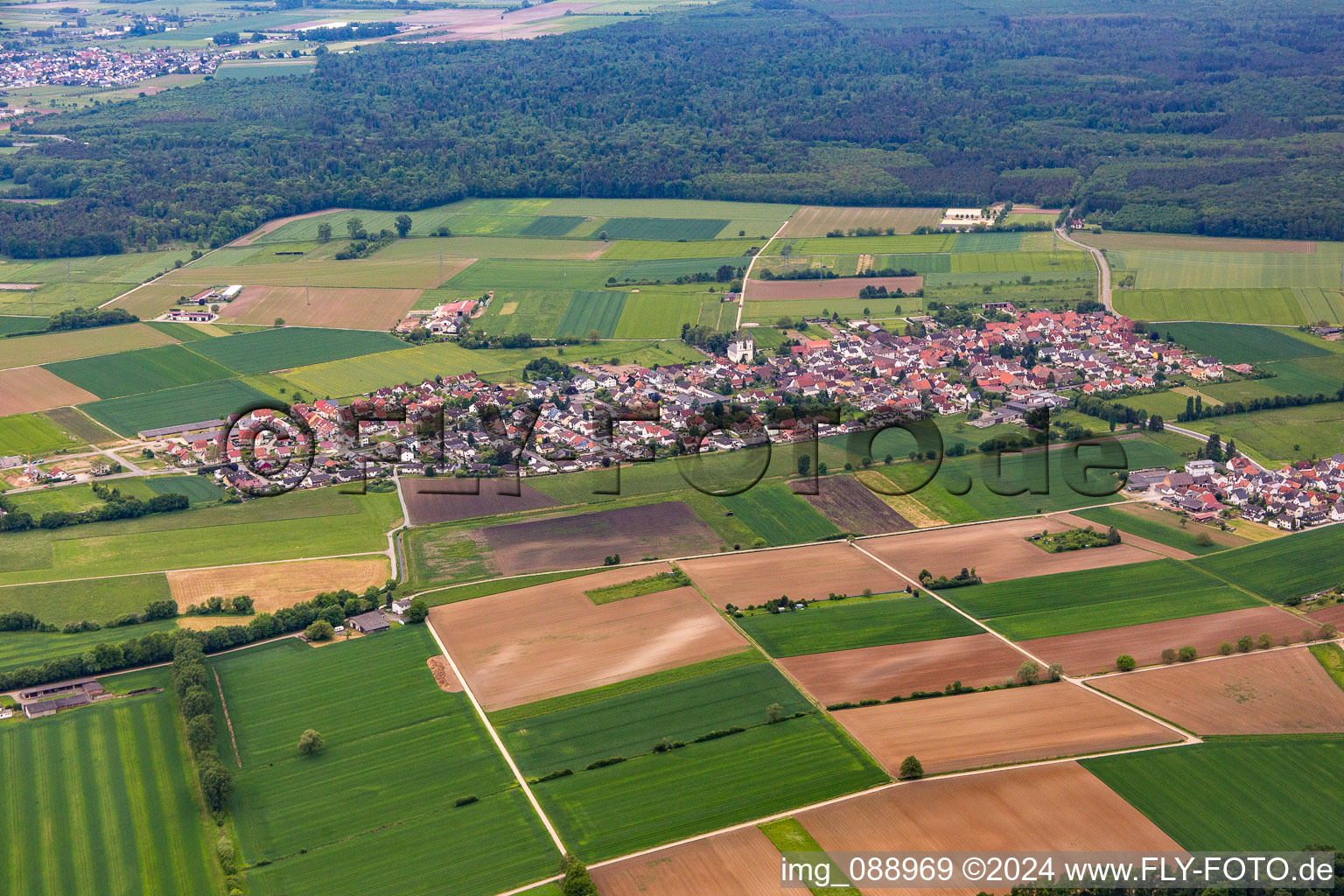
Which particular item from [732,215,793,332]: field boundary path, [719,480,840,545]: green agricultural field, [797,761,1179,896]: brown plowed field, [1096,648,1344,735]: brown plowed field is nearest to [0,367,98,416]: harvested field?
[719,480,840,545]: green agricultural field

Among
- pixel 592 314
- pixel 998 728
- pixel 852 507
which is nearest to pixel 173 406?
pixel 592 314

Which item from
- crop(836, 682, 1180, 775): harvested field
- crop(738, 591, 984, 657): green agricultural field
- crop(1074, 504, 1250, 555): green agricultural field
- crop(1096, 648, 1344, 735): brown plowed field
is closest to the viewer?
crop(836, 682, 1180, 775): harvested field

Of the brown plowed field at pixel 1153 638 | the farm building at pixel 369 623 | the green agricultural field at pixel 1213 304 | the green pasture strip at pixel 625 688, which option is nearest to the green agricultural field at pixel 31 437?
the farm building at pixel 369 623

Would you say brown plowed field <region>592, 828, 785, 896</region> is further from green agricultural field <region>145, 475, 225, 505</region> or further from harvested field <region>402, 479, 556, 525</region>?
green agricultural field <region>145, 475, 225, 505</region>

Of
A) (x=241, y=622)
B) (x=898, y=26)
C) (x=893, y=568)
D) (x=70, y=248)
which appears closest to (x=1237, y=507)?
(x=893, y=568)

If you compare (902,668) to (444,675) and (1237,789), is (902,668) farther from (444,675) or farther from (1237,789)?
(444,675)

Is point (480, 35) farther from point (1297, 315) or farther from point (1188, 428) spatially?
point (1188, 428)
